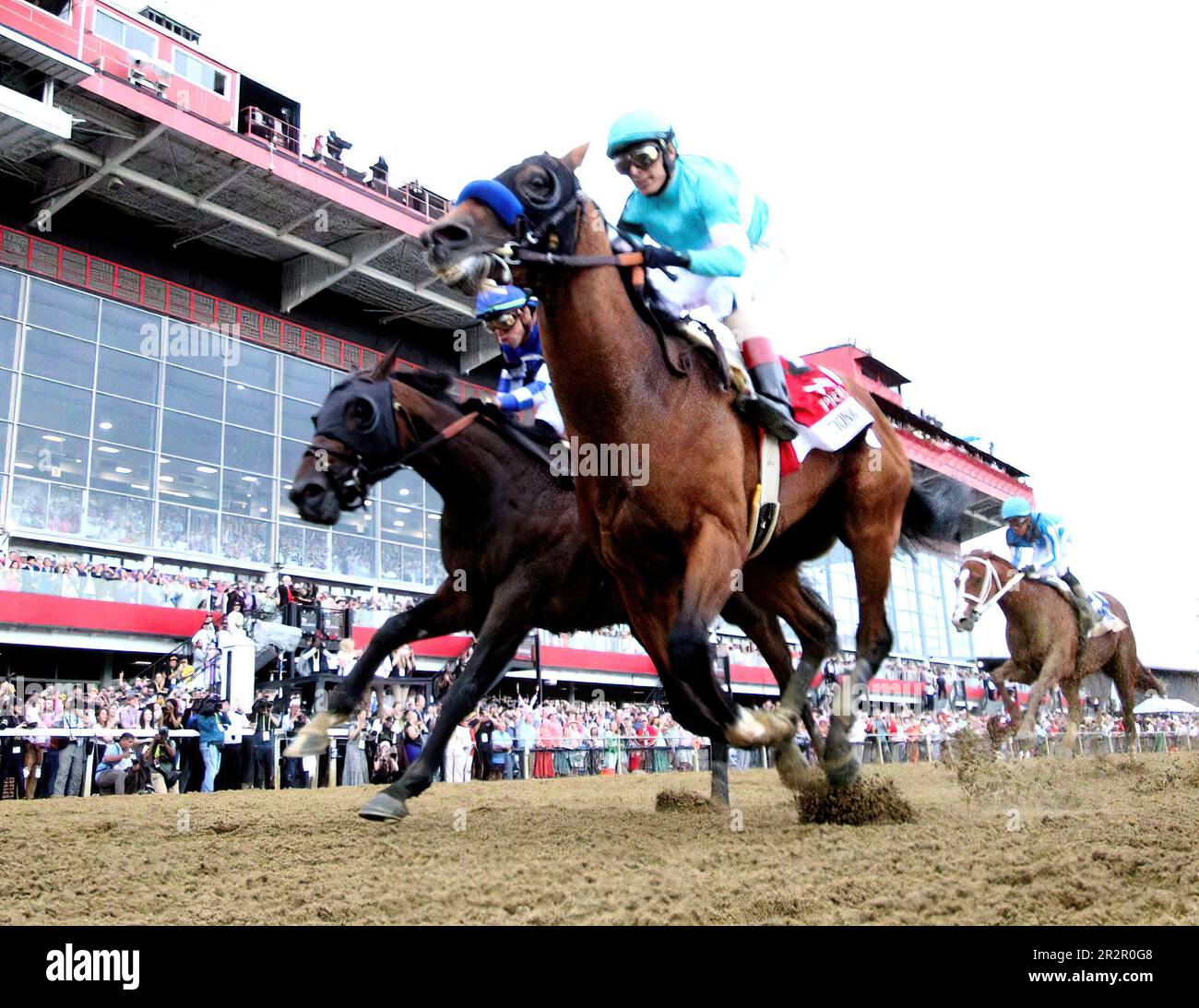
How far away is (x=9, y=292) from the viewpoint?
2544 cm

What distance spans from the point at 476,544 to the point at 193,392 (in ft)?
83.5

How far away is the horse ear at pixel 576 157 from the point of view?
4594 millimetres

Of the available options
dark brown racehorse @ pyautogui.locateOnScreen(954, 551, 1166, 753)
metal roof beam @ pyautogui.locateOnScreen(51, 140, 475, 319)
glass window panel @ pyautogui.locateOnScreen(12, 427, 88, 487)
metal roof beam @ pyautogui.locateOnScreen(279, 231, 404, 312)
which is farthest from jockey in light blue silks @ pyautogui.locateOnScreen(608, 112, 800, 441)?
metal roof beam @ pyautogui.locateOnScreen(279, 231, 404, 312)

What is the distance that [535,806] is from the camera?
7586 mm

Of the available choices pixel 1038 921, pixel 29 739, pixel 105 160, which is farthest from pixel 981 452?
pixel 1038 921

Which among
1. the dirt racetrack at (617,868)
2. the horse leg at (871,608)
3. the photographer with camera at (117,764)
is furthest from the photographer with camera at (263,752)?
the horse leg at (871,608)

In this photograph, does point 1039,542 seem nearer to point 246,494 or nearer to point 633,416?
point 633,416

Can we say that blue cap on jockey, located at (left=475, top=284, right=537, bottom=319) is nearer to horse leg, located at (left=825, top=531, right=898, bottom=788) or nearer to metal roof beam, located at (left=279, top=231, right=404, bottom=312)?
horse leg, located at (left=825, top=531, right=898, bottom=788)

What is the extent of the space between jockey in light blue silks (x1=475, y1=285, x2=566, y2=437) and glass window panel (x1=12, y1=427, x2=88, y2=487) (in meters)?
21.8

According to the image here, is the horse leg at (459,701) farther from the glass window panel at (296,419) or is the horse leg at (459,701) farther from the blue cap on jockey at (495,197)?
the glass window panel at (296,419)

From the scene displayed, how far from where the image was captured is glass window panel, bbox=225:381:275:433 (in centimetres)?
3008

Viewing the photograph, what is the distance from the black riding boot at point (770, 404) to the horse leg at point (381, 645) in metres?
2.34
